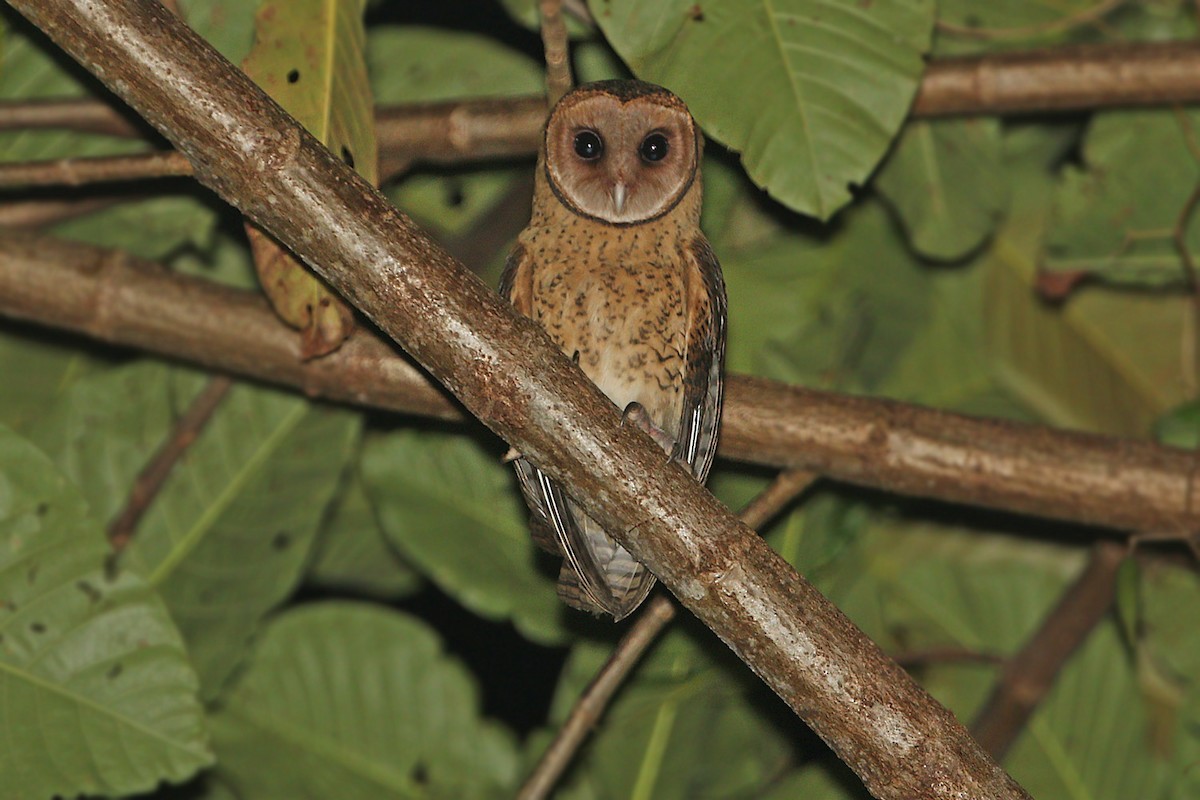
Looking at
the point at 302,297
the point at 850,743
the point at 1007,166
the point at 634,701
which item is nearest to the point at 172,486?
the point at 302,297

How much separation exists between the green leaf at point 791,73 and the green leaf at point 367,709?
1.51 meters

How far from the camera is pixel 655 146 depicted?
1820mm

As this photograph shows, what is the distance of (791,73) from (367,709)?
177 centimetres

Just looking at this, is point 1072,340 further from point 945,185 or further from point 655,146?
point 655,146

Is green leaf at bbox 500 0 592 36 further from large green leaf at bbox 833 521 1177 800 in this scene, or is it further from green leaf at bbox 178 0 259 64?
large green leaf at bbox 833 521 1177 800

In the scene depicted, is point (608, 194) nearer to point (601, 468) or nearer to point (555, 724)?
point (601, 468)

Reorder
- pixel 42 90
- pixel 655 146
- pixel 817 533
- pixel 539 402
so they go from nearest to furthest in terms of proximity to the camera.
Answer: pixel 539 402 → pixel 655 146 → pixel 817 533 → pixel 42 90

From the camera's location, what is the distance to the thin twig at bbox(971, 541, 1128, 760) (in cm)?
271

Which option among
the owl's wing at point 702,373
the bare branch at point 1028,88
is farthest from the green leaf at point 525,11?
the owl's wing at point 702,373

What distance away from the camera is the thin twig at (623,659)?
5.60 feet

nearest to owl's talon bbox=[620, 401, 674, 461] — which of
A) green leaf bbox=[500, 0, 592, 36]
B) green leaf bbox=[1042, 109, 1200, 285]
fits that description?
green leaf bbox=[500, 0, 592, 36]

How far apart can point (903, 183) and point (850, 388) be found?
0.56m

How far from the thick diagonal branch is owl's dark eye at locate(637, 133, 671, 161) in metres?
0.46

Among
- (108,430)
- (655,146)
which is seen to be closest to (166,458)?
(108,430)
